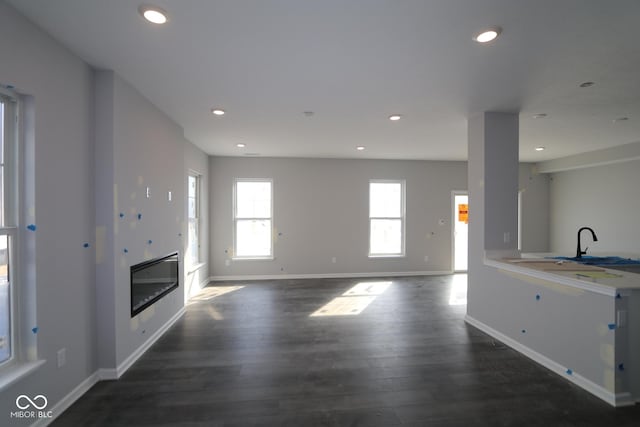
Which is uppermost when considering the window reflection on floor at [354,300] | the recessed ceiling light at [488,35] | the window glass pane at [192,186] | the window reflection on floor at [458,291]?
the recessed ceiling light at [488,35]

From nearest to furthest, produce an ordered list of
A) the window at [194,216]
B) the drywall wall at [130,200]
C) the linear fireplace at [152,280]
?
the drywall wall at [130,200]
the linear fireplace at [152,280]
the window at [194,216]

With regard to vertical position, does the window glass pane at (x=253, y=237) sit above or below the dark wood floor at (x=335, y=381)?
above

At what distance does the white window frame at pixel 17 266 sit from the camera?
5.84 ft

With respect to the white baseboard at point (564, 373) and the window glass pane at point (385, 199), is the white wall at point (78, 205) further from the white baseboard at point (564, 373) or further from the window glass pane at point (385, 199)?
the window glass pane at point (385, 199)

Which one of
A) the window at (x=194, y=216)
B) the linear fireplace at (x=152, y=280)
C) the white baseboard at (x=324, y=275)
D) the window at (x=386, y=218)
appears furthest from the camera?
the window at (x=386, y=218)

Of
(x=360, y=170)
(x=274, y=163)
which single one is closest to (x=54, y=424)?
(x=274, y=163)

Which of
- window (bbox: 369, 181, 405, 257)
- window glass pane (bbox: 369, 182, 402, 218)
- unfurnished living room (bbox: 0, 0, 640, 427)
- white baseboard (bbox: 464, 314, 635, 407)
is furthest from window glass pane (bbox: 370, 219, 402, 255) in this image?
white baseboard (bbox: 464, 314, 635, 407)

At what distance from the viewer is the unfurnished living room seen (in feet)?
5.86

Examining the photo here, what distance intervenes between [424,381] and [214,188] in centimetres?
510

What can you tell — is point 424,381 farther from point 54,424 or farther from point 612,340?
point 54,424

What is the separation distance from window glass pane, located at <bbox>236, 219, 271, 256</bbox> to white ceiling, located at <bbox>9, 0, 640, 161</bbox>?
2710 mm

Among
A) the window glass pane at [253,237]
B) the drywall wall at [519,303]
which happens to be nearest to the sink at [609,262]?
the drywall wall at [519,303]

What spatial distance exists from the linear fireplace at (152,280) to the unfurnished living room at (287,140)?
0.09 ft

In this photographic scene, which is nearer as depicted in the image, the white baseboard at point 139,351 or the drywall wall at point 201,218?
the white baseboard at point 139,351
